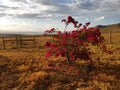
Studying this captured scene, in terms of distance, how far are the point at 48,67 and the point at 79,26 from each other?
2698 mm

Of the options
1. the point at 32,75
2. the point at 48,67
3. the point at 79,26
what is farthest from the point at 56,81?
the point at 79,26

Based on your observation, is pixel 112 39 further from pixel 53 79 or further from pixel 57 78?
pixel 53 79

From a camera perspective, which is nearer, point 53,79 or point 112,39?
point 53,79

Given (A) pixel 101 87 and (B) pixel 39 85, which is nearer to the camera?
(A) pixel 101 87

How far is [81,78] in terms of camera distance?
848 cm

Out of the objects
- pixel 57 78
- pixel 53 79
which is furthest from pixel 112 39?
pixel 53 79

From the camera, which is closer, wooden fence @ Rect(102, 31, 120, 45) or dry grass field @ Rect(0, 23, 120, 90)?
dry grass field @ Rect(0, 23, 120, 90)

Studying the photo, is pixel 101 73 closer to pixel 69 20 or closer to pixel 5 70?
pixel 69 20

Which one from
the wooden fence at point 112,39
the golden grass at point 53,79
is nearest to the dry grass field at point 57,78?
the golden grass at point 53,79

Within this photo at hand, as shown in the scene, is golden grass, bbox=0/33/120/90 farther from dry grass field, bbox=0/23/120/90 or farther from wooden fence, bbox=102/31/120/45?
wooden fence, bbox=102/31/120/45

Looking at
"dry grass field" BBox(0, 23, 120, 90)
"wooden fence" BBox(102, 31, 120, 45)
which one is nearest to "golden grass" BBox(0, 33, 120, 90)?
"dry grass field" BBox(0, 23, 120, 90)

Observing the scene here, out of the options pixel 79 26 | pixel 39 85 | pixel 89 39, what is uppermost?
pixel 79 26

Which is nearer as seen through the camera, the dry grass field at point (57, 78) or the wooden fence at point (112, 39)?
the dry grass field at point (57, 78)

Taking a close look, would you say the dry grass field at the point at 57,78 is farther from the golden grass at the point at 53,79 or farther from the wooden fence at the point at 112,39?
the wooden fence at the point at 112,39
